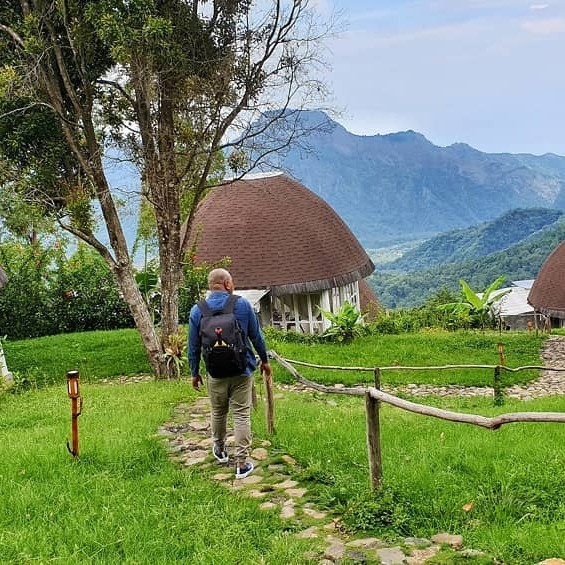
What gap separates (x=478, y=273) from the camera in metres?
69.4

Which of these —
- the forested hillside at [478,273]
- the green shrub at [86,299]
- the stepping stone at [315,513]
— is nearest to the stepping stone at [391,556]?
the stepping stone at [315,513]

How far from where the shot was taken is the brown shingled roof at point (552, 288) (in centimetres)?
2928

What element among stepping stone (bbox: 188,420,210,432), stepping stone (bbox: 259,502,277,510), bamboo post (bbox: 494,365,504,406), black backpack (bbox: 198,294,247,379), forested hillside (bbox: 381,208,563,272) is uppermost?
forested hillside (bbox: 381,208,563,272)

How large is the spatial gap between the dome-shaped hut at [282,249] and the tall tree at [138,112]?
8.78 m

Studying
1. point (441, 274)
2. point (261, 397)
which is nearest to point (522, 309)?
point (261, 397)

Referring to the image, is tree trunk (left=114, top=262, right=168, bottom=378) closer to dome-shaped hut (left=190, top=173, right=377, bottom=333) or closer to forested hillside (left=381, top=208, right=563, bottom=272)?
dome-shaped hut (left=190, top=173, right=377, bottom=333)

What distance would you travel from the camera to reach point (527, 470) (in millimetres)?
4723

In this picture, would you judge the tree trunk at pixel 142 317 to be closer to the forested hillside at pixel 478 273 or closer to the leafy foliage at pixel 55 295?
the leafy foliage at pixel 55 295

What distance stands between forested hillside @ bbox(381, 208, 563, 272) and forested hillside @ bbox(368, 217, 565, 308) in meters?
42.5

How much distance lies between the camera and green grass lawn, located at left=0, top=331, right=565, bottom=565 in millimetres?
3889

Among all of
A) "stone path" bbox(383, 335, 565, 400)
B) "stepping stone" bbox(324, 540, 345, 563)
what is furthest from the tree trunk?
"stepping stone" bbox(324, 540, 345, 563)

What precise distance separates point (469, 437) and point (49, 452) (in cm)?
395

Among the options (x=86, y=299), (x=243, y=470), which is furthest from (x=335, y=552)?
(x=86, y=299)

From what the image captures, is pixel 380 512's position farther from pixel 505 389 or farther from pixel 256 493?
pixel 505 389
